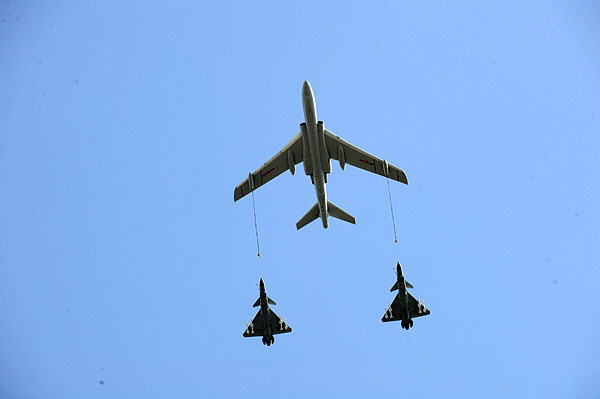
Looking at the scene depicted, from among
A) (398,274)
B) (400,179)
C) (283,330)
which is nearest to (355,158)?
(400,179)

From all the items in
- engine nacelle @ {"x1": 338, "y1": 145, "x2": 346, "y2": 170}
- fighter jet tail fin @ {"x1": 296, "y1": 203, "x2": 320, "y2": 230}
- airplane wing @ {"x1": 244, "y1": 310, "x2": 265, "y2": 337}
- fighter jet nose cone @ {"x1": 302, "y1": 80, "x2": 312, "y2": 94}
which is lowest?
airplane wing @ {"x1": 244, "y1": 310, "x2": 265, "y2": 337}

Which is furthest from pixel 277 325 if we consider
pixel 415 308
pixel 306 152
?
pixel 306 152

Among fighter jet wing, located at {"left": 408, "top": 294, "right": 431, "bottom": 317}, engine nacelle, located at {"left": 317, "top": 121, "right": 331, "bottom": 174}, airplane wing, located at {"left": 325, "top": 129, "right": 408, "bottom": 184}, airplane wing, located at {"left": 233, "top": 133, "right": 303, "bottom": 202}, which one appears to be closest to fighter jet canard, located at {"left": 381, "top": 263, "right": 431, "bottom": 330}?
fighter jet wing, located at {"left": 408, "top": 294, "right": 431, "bottom": 317}

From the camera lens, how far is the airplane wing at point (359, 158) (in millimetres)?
58422

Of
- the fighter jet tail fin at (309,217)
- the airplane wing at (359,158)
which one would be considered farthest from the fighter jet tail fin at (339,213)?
the airplane wing at (359,158)

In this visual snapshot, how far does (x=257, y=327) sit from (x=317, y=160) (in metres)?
11.1

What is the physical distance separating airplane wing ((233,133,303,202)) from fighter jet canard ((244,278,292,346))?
6.24 meters

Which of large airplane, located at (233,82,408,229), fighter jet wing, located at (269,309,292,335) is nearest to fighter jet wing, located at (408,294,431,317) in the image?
large airplane, located at (233,82,408,229)

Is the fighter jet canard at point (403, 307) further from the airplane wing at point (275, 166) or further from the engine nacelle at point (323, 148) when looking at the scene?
the airplane wing at point (275, 166)

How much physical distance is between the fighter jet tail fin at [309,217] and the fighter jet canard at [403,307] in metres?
7.56

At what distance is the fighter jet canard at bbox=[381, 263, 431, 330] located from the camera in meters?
58.4

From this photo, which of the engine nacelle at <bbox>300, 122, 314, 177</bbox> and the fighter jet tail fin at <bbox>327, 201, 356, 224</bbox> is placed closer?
the engine nacelle at <bbox>300, 122, 314, 177</bbox>

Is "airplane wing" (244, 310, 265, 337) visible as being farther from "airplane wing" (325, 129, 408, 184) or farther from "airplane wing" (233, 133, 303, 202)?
"airplane wing" (325, 129, 408, 184)

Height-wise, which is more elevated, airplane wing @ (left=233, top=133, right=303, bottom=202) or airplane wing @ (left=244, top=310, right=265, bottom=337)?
airplane wing @ (left=233, top=133, right=303, bottom=202)
